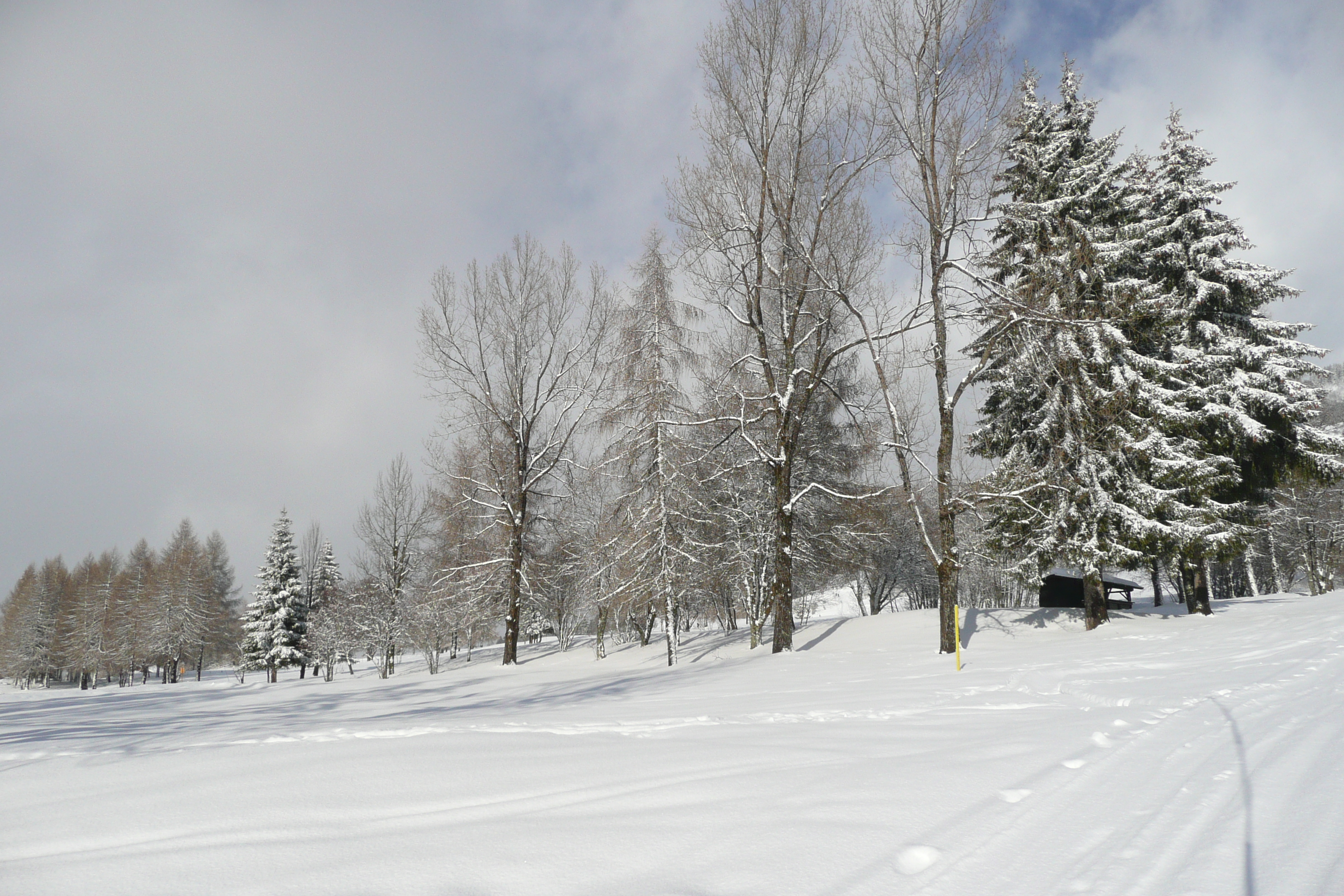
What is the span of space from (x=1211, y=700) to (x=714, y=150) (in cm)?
1472

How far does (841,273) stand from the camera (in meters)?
15.4

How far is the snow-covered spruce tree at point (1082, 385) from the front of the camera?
49.9ft

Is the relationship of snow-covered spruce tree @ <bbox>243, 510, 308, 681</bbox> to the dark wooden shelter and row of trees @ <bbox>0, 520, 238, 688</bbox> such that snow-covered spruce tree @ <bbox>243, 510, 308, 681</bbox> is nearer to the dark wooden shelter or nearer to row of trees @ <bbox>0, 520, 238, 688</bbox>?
row of trees @ <bbox>0, 520, 238, 688</bbox>

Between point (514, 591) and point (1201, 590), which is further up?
point (514, 591)

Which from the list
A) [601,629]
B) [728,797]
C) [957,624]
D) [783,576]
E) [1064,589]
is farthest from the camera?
[1064,589]

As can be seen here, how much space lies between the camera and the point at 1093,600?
616 inches

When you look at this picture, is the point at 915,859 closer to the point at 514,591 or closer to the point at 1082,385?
the point at 1082,385

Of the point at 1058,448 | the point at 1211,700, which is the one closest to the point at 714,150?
the point at 1058,448

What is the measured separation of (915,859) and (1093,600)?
54.0 ft

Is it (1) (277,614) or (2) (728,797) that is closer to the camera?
(2) (728,797)

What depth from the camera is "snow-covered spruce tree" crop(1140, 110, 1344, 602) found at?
1794cm

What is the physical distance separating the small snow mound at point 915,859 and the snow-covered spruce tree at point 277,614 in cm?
4369

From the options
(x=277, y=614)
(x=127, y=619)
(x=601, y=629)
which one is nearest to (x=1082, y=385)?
(x=601, y=629)

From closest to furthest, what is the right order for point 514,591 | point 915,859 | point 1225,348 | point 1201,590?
point 915,859, point 1201,590, point 1225,348, point 514,591
